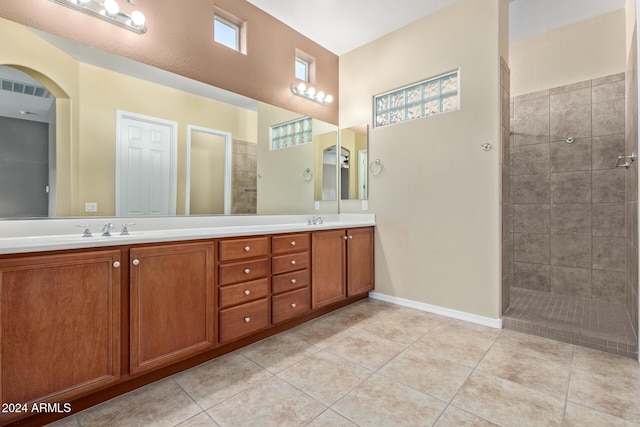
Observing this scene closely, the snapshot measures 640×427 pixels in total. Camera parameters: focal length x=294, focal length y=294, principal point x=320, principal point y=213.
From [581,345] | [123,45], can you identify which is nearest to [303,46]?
[123,45]

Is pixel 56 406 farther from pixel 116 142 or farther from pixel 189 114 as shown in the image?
pixel 189 114

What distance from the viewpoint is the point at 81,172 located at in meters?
1.76

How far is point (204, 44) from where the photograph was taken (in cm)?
236

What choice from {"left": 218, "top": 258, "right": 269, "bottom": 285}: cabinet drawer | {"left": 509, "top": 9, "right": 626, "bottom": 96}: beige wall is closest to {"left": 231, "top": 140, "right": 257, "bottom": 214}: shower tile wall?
{"left": 218, "top": 258, "right": 269, "bottom": 285}: cabinet drawer

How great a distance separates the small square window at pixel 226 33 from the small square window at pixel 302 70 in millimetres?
728

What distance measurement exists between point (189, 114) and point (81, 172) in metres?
0.83

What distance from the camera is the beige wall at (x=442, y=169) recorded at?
2449 millimetres

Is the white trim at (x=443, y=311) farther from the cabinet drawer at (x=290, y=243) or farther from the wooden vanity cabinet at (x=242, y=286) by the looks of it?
the wooden vanity cabinet at (x=242, y=286)

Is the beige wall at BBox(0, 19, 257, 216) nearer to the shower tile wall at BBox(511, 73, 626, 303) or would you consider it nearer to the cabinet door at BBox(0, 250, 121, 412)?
the cabinet door at BBox(0, 250, 121, 412)

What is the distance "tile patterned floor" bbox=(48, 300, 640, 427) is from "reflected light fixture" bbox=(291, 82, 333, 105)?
2367 mm

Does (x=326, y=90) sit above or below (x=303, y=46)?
below

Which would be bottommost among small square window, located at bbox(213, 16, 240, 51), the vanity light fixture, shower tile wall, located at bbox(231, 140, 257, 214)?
shower tile wall, located at bbox(231, 140, 257, 214)

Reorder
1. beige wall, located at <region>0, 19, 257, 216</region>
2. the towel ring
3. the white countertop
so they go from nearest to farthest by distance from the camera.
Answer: the white countertop, beige wall, located at <region>0, 19, 257, 216</region>, the towel ring

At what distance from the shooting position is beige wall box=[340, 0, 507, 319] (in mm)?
2449
